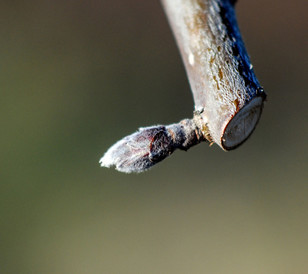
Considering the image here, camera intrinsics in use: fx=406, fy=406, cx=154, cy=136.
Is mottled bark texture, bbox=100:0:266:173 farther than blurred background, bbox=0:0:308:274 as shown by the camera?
No

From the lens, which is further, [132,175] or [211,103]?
[132,175]

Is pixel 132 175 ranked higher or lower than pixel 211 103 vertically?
higher

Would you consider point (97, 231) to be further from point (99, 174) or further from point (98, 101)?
point (98, 101)

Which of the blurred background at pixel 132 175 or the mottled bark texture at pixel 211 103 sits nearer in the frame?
the mottled bark texture at pixel 211 103
